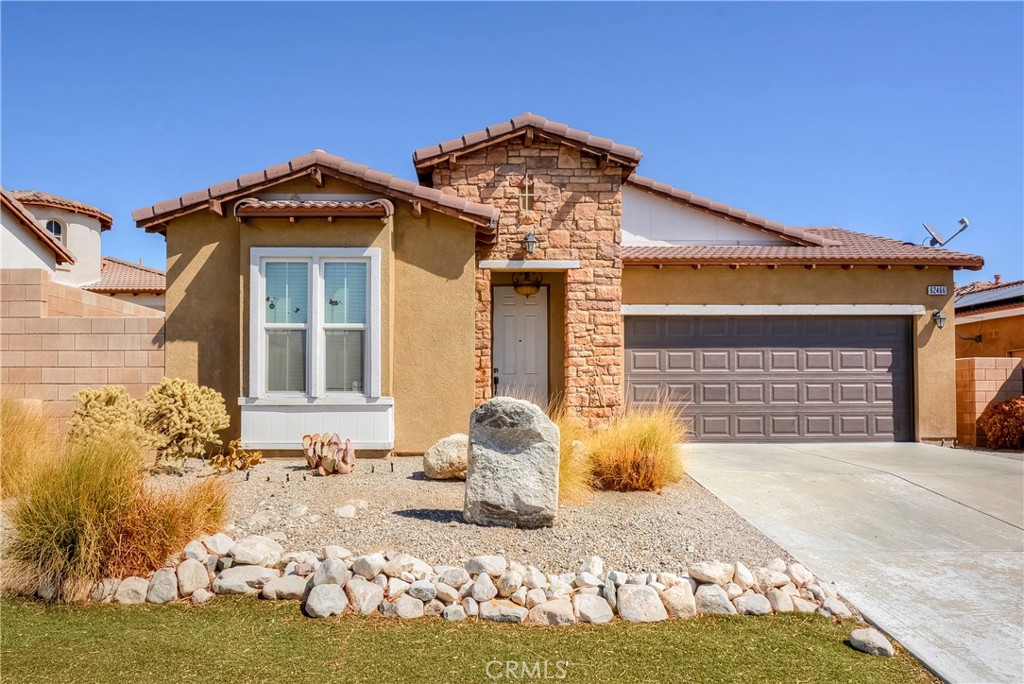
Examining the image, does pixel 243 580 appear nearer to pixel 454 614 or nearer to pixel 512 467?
pixel 454 614

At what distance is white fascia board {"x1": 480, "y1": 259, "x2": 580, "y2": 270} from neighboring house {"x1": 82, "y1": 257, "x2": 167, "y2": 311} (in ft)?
45.9


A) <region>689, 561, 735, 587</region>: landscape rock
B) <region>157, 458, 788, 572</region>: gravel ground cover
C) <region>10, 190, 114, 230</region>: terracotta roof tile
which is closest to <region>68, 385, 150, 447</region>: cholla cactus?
<region>157, 458, 788, 572</region>: gravel ground cover

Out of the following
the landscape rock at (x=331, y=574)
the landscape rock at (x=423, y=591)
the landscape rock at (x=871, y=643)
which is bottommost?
the landscape rock at (x=871, y=643)

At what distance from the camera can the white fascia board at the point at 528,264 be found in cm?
1098

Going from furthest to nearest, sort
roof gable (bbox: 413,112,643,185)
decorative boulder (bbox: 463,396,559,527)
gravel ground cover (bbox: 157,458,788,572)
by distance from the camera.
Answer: roof gable (bbox: 413,112,643,185) < decorative boulder (bbox: 463,396,559,527) < gravel ground cover (bbox: 157,458,788,572)

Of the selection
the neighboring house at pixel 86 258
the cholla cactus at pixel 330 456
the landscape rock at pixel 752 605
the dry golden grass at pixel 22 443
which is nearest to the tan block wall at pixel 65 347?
the dry golden grass at pixel 22 443

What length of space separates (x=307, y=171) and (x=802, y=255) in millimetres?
8449

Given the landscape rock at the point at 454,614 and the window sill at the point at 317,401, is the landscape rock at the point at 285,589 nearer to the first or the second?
the landscape rock at the point at 454,614

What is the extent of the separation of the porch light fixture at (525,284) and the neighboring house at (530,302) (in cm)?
5

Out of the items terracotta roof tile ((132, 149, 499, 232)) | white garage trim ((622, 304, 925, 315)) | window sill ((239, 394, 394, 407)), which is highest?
terracotta roof tile ((132, 149, 499, 232))

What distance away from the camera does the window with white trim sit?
916cm

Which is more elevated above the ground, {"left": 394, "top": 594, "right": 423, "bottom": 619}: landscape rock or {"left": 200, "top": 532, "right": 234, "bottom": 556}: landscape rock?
{"left": 200, "top": 532, "right": 234, "bottom": 556}: landscape rock

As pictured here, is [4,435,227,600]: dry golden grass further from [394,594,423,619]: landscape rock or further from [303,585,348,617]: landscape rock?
[394,594,423,619]: landscape rock

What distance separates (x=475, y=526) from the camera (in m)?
5.77
